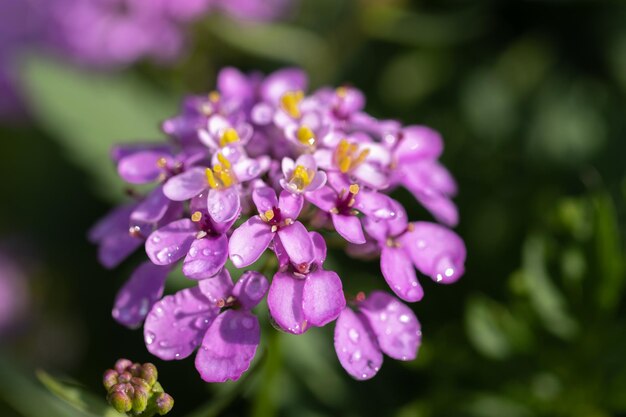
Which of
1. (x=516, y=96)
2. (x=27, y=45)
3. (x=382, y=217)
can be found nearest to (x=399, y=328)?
(x=382, y=217)

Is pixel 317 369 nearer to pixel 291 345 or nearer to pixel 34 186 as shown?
pixel 291 345

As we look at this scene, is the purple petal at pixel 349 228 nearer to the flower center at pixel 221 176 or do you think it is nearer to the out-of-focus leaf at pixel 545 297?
the flower center at pixel 221 176

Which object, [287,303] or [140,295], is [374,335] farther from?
[140,295]

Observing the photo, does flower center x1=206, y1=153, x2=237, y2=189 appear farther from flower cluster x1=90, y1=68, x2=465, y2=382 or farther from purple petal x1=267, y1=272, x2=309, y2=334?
purple petal x1=267, y1=272, x2=309, y2=334

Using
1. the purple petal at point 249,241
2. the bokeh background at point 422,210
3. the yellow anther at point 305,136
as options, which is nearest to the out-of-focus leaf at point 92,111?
the bokeh background at point 422,210

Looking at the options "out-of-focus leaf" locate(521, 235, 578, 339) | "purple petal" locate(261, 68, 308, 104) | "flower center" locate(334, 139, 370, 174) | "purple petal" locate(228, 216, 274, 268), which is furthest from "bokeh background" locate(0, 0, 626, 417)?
"purple petal" locate(261, 68, 308, 104)

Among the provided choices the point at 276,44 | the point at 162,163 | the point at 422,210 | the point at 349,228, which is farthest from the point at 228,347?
the point at 276,44
